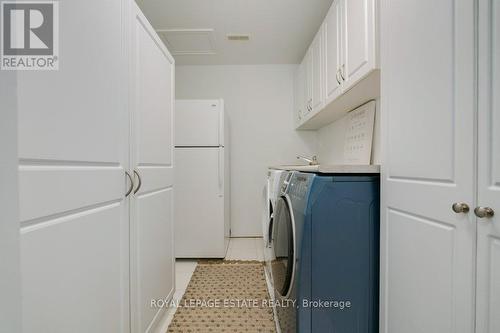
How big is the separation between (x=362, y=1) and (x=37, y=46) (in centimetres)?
146

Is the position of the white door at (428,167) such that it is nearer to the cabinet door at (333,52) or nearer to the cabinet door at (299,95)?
the cabinet door at (333,52)

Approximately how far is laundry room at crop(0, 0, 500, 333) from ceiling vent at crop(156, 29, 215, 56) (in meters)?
0.32

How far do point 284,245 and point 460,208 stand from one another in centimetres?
81

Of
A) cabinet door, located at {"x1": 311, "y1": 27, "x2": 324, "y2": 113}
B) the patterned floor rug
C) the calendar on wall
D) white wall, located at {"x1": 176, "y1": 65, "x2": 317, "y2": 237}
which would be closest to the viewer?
the patterned floor rug

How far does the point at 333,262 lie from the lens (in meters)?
1.07

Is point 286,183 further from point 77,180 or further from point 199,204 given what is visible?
point 199,204

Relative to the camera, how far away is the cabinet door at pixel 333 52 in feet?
5.41

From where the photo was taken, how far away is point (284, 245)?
1.30 m

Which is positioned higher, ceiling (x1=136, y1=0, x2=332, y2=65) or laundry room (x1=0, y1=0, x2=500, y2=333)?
ceiling (x1=136, y1=0, x2=332, y2=65)

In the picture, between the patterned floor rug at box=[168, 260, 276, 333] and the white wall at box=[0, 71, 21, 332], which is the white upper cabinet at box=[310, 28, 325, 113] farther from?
the white wall at box=[0, 71, 21, 332]

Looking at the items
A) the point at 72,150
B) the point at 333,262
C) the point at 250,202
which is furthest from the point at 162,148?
the point at 250,202

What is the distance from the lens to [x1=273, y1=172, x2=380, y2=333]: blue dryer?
1057 mm

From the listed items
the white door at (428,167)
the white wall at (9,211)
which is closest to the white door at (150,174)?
the white wall at (9,211)

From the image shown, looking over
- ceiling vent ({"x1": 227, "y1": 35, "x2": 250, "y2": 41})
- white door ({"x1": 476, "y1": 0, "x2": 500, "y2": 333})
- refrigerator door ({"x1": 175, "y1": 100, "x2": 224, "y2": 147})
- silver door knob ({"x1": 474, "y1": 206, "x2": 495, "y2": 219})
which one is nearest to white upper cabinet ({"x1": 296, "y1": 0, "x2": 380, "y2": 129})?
white door ({"x1": 476, "y1": 0, "x2": 500, "y2": 333})
